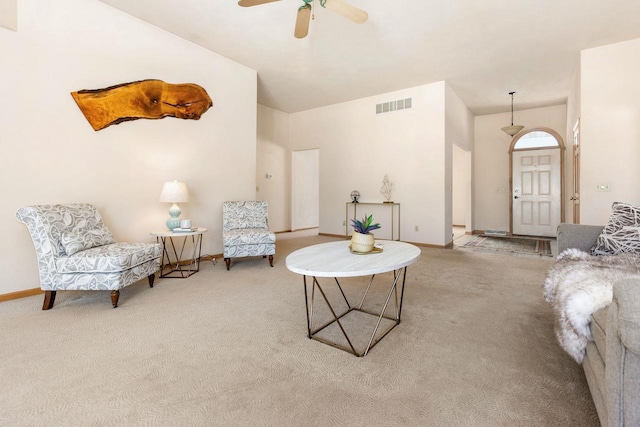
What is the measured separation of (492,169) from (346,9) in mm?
5901

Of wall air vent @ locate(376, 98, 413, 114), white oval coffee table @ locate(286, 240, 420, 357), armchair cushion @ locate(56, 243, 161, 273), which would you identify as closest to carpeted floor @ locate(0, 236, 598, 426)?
white oval coffee table @ locate(286, 240, 420, 357)

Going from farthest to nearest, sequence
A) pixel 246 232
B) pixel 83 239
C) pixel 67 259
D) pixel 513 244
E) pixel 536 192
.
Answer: pixel 536 192 < pixel 513 244 < pixel 246 232 < pixel 83 239 < pixel 67 259

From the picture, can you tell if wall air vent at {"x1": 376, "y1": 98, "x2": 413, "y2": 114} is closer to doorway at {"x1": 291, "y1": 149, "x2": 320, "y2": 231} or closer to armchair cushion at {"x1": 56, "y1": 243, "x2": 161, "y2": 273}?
doorway at {"x1": 291, "y1": 149, "x2": 320, "y2": 231}

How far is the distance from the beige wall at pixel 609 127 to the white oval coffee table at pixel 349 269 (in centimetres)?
330

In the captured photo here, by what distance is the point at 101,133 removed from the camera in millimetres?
3176

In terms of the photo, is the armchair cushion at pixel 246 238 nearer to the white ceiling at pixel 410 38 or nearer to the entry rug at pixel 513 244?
the white ceiling at pixel 410 38

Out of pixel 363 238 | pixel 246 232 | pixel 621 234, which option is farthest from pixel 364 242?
pixel 246 232

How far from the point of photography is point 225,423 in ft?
3.99

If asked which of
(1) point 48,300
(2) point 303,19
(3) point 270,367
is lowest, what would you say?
(3) point 270,367

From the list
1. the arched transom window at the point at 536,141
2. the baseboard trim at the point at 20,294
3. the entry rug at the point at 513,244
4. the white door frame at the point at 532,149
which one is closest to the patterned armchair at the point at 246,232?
the baseboard trim at the point at 20,294

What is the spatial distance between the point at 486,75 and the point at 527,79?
29.7 inches

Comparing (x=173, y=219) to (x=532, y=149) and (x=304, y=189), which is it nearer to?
(x=304, y=189)

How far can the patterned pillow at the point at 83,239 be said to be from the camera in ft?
8.08

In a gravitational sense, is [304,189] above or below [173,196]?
above
